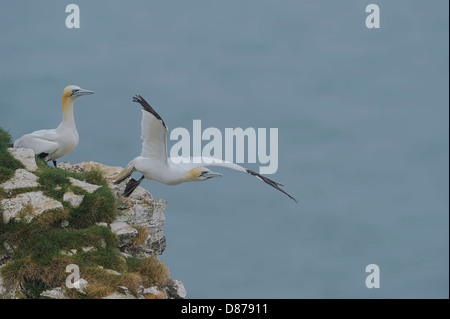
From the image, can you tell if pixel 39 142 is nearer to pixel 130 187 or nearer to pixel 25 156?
pixel 25 156

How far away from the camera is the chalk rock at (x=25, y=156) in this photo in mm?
20719

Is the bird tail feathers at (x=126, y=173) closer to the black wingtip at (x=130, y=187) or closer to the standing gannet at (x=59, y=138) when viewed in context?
the black wingtip at (x=130, y=187)

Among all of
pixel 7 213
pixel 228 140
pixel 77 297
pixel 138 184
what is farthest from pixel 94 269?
pixel 228 140

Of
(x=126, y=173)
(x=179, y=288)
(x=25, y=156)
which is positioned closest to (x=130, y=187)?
(x=126, y=173)

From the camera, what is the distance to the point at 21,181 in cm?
1972

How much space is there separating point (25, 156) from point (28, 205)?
2453 millimetres

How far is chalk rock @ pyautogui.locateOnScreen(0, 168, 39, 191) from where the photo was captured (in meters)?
19.5

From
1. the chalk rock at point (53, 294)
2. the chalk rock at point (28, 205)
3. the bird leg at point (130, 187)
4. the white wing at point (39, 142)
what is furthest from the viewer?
the white wing at point (39, 142)

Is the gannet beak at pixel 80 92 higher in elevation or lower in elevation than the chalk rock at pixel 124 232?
higher

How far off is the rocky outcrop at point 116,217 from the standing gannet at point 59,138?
100 cm

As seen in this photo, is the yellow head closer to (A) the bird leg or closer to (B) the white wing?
(A) the bird leg

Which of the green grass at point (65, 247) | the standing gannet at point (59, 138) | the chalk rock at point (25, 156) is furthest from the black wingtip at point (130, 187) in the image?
the standing gannet at point (59, 138)
